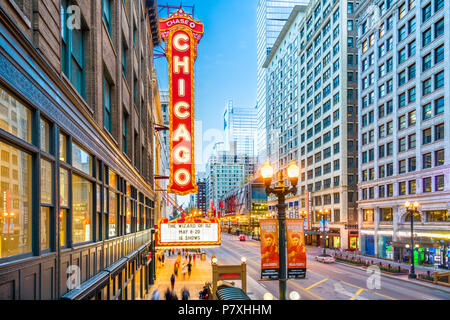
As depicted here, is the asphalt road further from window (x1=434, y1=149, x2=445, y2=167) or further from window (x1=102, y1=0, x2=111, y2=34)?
window (x1=102, y1=0, x2=111, y2=34)

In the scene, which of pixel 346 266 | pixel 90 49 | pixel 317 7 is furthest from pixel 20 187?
pixel 317 7

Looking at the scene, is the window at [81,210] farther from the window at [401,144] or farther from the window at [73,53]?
the window at [401,144]

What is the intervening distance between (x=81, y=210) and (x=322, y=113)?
73379 millimetres

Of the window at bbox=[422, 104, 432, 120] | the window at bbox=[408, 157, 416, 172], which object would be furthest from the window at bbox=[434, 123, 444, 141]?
the window at bbox=[408, 157, 416, 172]

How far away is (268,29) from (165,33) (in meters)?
139

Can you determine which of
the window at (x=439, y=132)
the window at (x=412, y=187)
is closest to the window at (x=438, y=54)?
the window at (x=439, y=132)

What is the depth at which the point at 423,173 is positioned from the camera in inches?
1788

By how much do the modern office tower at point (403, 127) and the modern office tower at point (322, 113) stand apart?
670 centimetres

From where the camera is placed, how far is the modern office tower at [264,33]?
143750 mm

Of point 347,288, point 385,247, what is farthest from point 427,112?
point 347,288

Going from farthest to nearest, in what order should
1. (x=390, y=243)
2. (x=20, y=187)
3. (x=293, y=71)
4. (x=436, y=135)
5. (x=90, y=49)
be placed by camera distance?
(x=293, y=71)
(x=390, y=243)
(x=436, y=135)
(x=90, y=49)
(x=20, y=187)

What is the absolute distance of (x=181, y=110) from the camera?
22719mm

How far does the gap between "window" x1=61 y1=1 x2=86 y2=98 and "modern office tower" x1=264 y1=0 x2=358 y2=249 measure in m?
63.5

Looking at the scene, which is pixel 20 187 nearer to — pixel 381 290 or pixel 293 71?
pixel 381 290
